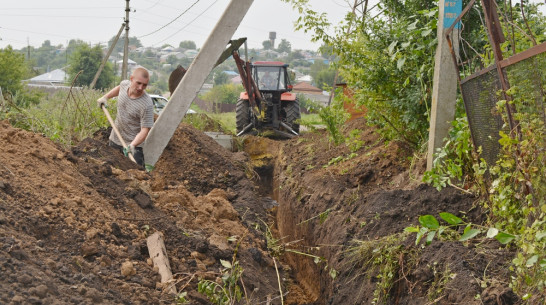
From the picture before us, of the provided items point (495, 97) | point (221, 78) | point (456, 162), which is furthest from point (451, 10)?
point (221, 78)

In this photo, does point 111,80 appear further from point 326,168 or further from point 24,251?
point 24,251

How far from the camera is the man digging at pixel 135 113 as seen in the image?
841cm

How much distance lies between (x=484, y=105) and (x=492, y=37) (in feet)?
2.08

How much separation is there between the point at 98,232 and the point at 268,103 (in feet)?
47.2

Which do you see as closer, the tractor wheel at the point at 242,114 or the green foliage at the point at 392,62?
the green foliage at the point at 392,62

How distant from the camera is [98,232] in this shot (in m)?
4.97

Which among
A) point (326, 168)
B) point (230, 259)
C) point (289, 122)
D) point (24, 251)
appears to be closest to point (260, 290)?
point (230, 259)

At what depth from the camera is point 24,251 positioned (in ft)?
12.7

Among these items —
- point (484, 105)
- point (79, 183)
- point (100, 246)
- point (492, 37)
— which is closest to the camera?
point (100, 246)

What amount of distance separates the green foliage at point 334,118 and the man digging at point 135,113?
12.9 feet

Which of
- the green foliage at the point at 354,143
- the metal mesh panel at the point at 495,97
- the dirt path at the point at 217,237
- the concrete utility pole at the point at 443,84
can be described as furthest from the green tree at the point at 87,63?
the metal mesh panel at the point at 495,97

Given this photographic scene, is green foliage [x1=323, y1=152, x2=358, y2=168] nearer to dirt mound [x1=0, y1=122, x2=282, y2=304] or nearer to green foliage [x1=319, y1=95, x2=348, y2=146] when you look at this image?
green foliage [x1=319, y1=95, x2=348, y2=146]

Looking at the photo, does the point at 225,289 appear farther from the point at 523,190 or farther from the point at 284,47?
the point at 284,47

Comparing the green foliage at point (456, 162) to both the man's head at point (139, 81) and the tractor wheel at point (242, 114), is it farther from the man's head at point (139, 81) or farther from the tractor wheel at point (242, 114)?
the tractor wheel at point (242, 114)
